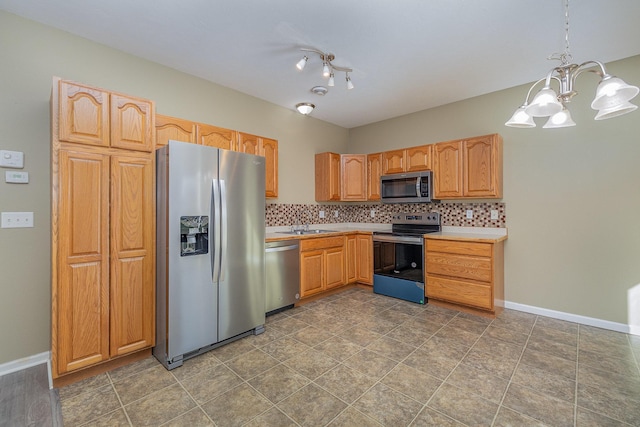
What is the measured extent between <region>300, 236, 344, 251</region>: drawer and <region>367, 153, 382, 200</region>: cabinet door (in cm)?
91

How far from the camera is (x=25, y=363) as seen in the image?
2.21 m

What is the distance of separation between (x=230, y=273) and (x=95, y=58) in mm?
2222

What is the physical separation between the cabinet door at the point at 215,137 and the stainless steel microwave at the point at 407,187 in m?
2.23

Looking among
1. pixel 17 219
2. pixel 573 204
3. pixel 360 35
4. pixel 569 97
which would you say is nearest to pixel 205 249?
pixel 17 219

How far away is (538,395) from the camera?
186 cm

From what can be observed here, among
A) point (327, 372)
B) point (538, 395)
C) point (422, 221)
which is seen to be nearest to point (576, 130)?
point (422, 221)

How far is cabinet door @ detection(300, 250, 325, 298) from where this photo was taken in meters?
3.57

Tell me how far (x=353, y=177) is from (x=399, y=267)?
159 cm

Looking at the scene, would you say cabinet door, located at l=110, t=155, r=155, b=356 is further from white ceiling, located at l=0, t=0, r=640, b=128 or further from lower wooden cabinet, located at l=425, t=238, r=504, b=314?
lower wooden cabinet, located at l=425, t=238, r=504, b=314

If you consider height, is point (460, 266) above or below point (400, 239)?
below

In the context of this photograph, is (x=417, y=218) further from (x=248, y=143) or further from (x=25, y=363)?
(x=25, y=363)

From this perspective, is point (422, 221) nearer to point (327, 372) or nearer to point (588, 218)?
point (588, 218)

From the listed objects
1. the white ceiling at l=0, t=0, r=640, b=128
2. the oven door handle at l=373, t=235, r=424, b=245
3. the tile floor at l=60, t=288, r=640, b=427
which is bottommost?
the tile floor at l=60, t=288, r=640, b=427

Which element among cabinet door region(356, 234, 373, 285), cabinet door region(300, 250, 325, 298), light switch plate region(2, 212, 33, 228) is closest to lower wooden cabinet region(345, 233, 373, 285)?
cabinet door region(356, 234, 373, 285)
